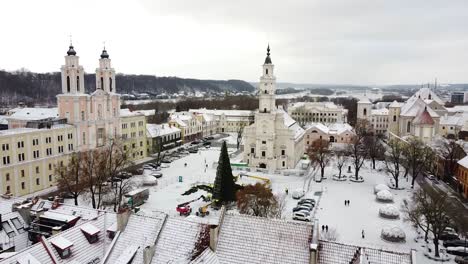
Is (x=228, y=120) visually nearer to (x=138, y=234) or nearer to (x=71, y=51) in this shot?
(x=71, y=51)

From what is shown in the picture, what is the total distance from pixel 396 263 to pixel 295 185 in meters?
30.8

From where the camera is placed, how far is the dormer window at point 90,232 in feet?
64.3

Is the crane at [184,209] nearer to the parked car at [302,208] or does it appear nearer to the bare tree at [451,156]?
the parked car at [302,208]

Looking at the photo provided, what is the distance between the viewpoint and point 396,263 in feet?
51.5

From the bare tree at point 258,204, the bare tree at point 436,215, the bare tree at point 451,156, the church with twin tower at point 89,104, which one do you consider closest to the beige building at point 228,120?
the church with twin tower at point 89,104

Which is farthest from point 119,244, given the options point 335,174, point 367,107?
point 367,107

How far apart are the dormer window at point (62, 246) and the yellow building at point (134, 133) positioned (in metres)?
39.0

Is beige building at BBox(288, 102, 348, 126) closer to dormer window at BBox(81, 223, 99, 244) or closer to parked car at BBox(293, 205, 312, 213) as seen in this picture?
parked car at BBox(293, 205, 312, 213)

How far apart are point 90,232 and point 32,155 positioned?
27.3 m

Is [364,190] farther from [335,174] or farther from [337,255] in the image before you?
[337,255]

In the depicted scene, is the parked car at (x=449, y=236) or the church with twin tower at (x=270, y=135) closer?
the parked car at (x=449, y=236)

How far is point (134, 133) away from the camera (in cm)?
6031

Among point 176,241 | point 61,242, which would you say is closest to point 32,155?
point 61,242

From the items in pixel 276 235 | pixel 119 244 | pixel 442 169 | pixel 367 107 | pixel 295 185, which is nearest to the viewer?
pixel 276 235
